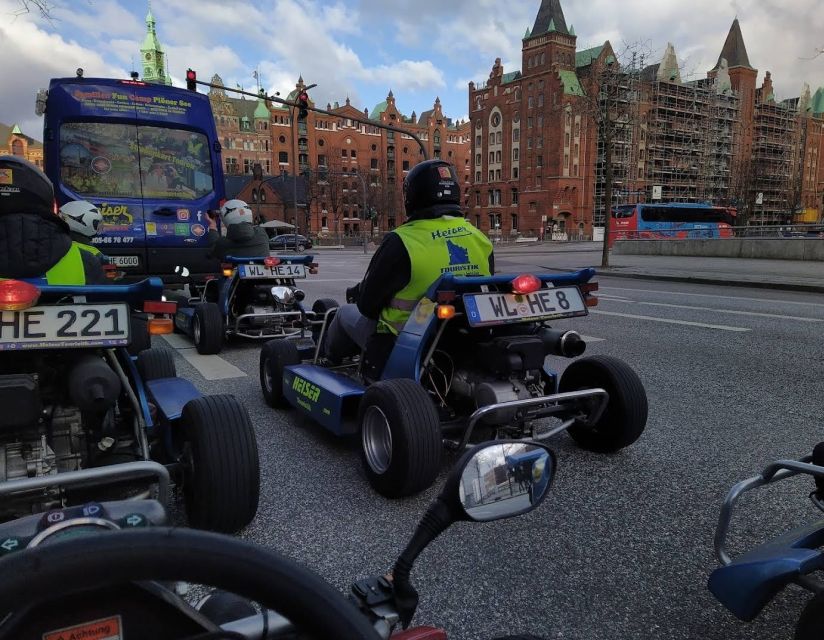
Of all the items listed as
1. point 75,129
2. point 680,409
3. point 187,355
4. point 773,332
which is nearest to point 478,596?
point 680,409

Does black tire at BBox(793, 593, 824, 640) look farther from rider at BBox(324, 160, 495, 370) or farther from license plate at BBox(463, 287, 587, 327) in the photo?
rider at BBox(324, 160, 495, 370)

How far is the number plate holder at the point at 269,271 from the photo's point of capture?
7121mm

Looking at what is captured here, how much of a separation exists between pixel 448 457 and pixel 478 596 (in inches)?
53.7

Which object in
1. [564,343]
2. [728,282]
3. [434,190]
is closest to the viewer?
[564,343]

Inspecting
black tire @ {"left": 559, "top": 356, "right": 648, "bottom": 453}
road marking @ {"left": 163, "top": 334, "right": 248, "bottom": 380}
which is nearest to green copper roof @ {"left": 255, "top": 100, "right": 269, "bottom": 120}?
road marking @ {"left": 163, "top": 334, "right": 248, "bottom": 380}

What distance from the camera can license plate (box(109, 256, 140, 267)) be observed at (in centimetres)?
846

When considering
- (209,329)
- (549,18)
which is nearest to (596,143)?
(549,18)

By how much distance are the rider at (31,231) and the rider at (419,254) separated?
A: 1592mm

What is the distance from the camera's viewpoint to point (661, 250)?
27875mm

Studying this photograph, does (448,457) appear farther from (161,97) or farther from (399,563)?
(161,97)

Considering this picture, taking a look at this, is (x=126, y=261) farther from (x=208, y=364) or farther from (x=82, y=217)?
(x=82, y=217)

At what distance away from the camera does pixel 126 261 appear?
8.57 meters

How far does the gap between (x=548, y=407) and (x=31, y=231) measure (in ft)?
9.01

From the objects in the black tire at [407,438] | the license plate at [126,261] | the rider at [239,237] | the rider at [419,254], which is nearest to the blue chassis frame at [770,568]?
the black tire at [407,438]
